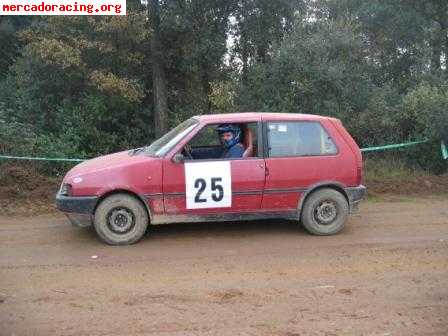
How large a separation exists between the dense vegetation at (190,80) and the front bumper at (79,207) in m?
5.82

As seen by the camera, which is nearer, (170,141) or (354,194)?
(170,141)

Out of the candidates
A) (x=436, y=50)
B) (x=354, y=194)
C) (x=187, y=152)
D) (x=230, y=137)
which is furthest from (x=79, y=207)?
(x=436, y=50)

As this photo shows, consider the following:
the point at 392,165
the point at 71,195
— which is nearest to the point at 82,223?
the point at 71,195

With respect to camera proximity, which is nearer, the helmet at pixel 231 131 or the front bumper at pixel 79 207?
the front bumper at pixel 79 207

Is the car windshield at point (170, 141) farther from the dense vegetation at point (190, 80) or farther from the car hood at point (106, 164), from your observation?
the dense vegetation at point (190, 80)

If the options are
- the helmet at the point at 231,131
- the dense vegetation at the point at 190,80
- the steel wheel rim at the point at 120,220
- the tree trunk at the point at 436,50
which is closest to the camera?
the steel wheel rim at the point at 120,220

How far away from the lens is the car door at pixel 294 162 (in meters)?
8.06

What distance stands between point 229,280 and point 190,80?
1385cm

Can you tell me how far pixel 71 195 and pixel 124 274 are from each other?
166cm

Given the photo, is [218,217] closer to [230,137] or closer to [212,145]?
[230,137]

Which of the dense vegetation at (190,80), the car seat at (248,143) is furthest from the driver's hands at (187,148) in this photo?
the dense vegetation at (190,80)

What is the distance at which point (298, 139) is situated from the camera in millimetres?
8211

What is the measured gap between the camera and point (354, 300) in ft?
18.7

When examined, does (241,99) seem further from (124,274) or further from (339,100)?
(124,274)
